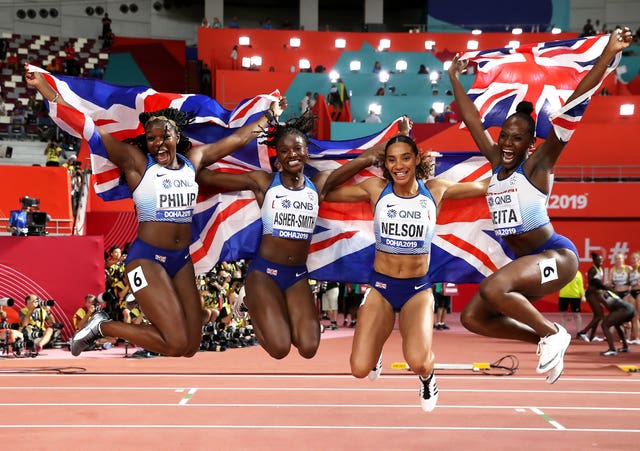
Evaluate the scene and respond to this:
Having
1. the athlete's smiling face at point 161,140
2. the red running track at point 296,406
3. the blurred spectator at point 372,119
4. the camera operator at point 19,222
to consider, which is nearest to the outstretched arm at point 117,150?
the athlete's smiling face at point 161,140

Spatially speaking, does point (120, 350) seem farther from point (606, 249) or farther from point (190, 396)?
point (606, 249)

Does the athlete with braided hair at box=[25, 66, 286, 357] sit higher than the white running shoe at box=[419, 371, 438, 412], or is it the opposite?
the athlete with braided hair at box=[25, 66, 286, 357]

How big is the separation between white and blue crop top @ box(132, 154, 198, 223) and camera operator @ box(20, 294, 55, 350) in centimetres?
1021

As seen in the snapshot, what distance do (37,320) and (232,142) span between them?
11.0 meters

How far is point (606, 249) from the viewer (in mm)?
24906

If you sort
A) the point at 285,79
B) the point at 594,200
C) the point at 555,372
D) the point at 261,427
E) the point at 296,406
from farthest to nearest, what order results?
the point at 285,79 → the point at 594,200 → the point at 296,406 → the point at 261,427 → the point at 555,372

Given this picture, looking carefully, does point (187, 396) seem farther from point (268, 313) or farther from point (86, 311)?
point (268, 313)

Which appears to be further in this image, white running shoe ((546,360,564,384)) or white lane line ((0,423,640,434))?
white lane line ((0,423,640,434))

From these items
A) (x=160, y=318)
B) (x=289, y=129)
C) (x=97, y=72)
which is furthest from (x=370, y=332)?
(x=97, y=72)

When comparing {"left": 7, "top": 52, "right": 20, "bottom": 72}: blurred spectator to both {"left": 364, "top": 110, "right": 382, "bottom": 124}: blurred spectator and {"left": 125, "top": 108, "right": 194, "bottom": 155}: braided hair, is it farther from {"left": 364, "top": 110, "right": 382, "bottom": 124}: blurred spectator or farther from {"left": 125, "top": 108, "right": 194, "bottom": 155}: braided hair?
{"left": 125, "top": 108, "right": 194, "bottom": 155}: braided hair

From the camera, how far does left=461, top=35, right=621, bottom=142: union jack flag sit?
8.05 m

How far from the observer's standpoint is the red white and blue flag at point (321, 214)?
8.47m

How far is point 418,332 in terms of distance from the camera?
717 centimetres

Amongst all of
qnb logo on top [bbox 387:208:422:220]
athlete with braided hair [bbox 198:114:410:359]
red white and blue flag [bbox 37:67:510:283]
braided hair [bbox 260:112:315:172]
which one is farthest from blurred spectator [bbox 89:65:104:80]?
qnb logo on top [bbox 387:208:422:220]
